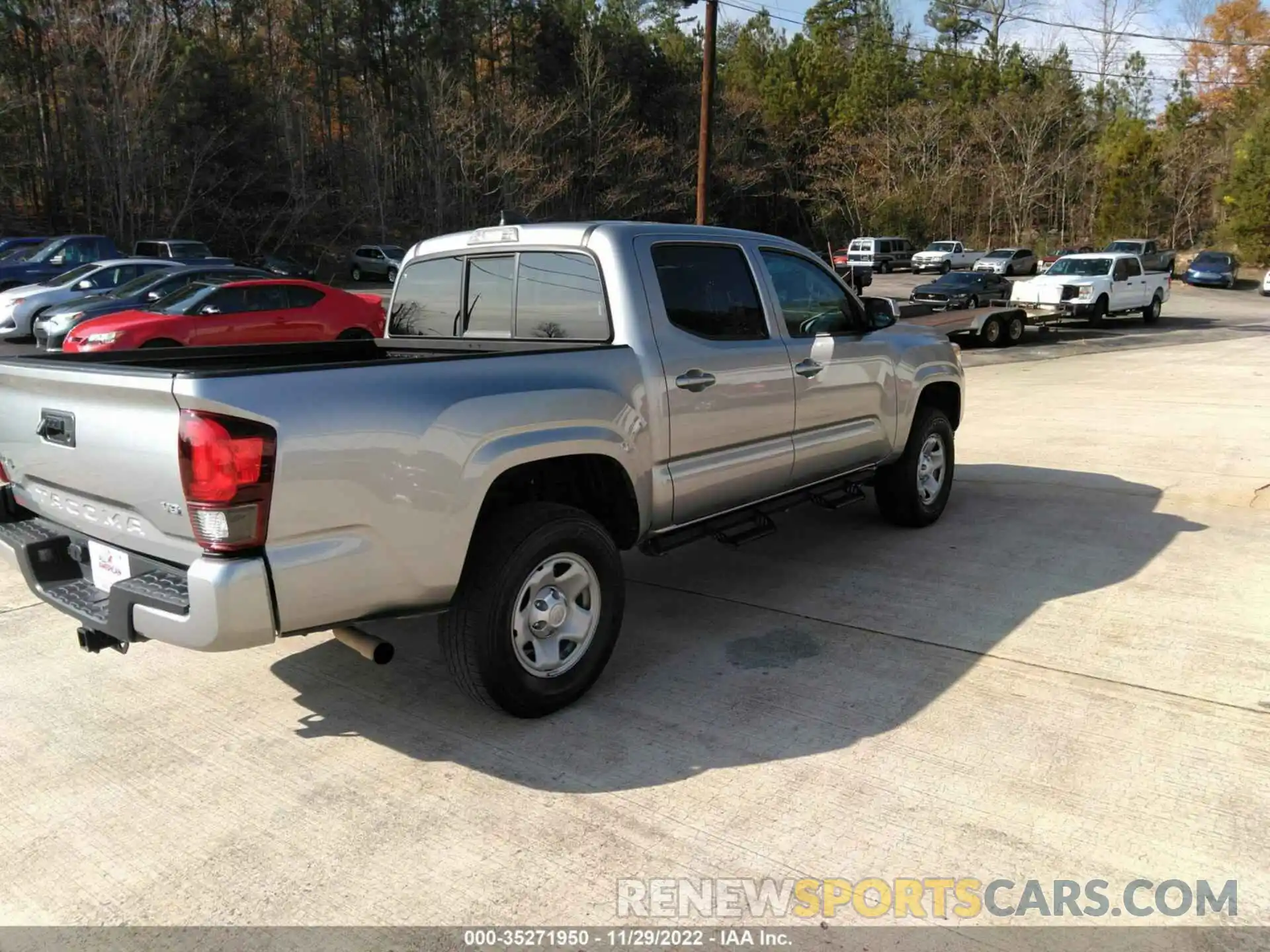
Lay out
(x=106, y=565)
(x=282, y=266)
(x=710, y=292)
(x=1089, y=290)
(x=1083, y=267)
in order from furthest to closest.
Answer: (x=282, y=266) < (x=1083, y=267) < (x=1089, y=290) < (x=710, y=292) < (x=106, y=565)

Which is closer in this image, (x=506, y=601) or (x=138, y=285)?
(x=506, y=601)

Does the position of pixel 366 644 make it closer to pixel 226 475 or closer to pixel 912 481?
pixel 226 475

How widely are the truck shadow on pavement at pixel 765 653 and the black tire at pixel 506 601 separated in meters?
0.17

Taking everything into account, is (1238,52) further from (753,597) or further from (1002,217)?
(753,597)

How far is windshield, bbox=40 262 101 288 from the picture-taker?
17.9m

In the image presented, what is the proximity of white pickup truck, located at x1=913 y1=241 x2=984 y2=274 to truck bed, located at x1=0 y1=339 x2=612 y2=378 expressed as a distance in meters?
45.1

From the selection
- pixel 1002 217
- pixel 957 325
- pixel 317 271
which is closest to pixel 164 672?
pixel 957 325

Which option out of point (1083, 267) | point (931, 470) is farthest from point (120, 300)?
point (1083, 267)

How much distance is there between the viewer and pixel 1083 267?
2495 centimetres

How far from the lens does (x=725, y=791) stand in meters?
3.24

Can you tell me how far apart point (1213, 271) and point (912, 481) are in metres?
43.3

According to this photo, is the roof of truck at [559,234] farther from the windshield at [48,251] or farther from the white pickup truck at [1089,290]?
the white pickup truck at [1089,290]

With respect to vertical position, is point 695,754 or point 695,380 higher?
point 695,380

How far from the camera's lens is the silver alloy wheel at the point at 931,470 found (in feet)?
20.7
